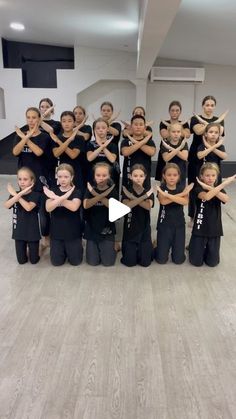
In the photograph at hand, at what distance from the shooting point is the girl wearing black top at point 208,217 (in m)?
2.92

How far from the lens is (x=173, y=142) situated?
3.53 m

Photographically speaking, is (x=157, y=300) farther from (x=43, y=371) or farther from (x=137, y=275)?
(x=43, y=371)

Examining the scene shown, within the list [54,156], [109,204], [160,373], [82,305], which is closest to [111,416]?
[160,373]

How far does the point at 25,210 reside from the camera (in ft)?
9.78

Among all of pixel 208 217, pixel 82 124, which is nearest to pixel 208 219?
pixel 208 217

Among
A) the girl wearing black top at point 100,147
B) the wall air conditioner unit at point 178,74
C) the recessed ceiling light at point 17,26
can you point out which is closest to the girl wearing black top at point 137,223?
the girl wearing black top at point 100,147

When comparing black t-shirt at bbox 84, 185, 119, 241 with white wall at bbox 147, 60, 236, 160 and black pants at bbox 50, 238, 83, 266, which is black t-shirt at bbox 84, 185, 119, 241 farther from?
white wall at bbox 147, 60, 236, 160

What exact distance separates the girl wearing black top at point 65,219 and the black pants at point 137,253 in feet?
1.20

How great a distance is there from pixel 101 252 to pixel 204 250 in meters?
0.84

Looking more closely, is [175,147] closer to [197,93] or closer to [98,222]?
[98,222]

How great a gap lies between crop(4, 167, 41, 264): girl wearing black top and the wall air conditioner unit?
4.99 metres

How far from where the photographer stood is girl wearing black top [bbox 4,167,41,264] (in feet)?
9.65

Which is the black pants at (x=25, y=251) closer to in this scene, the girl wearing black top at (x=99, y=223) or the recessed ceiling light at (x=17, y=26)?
the girl wearing black top at (x=99, y=223)

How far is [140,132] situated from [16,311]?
194cm
